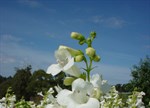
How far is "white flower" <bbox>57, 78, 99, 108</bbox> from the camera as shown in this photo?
7.93 ft

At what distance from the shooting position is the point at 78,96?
253cm

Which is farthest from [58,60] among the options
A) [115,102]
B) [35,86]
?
[35,86]

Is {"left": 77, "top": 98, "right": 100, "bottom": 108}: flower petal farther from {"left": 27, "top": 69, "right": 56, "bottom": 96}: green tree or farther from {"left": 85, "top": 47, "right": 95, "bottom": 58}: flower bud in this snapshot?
{"left": 27, "top": 69, "right": 56, "bottom": 96}: green tree

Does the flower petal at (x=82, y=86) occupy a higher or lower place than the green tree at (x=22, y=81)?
lower

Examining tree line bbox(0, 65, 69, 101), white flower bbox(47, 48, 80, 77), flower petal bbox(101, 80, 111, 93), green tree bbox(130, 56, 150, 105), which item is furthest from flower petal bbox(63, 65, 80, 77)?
tree line bbox(0, 65, 69, 101)

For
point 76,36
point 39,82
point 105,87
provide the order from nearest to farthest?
point 105,87, point 76,36, point 39,82

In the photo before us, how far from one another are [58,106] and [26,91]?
7184 centimetres

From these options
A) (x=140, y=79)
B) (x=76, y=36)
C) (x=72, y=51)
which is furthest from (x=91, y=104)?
(x=140, y=79)

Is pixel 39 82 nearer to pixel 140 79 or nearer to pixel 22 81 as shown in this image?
pixel 22 81

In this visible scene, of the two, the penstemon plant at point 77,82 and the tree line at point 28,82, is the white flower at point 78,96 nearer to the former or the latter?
the penstemon plant at point 77,82

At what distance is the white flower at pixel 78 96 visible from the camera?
2.42 m

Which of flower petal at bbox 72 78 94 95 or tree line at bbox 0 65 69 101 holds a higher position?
tree line at bbox 0 65 69 101

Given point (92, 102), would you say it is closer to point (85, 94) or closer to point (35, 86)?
point (85, 94)

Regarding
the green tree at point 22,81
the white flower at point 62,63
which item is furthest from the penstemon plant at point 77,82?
the green tree at point 22,81
